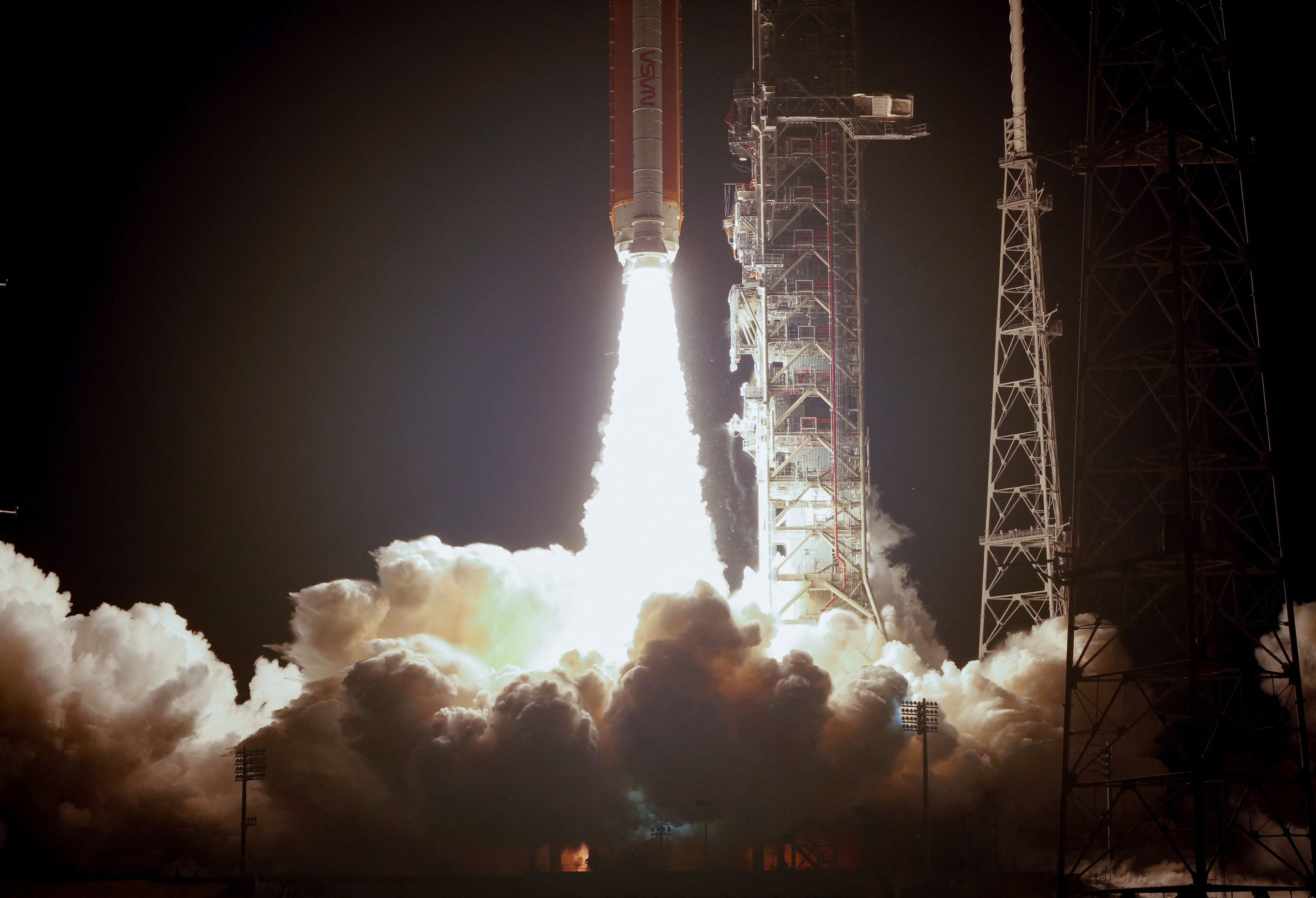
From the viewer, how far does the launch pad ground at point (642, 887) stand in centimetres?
3522

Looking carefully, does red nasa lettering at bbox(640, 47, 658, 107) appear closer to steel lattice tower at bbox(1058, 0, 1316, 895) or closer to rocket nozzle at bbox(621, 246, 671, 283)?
rocket nozzle at bbox(621, 246, 671, 283)

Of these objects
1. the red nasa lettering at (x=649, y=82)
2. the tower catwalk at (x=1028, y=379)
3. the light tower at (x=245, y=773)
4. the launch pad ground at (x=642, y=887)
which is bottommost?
the launch pad ground at (x=642, y=887)

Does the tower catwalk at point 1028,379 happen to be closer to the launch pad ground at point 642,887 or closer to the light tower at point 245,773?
the launch pad ground at point 642,887

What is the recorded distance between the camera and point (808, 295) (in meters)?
43.3

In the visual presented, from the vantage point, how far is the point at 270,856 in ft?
125

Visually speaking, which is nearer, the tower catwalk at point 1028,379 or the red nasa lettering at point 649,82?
the red nasa lettering at point 649,82

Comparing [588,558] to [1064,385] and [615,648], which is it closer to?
[615,648]

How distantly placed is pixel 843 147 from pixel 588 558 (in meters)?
12.9

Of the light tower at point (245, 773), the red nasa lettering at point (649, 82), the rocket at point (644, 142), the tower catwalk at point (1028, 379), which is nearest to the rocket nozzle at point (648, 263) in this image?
the rocket at point (644, 142)

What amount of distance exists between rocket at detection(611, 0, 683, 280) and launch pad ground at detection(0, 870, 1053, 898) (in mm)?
14288

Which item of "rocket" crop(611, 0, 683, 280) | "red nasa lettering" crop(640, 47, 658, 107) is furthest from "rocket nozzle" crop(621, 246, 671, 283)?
"red nasa lettering" crop(640, 47, 658, 107)

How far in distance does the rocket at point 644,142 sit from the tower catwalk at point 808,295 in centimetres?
427

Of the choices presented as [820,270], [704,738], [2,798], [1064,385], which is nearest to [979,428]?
[1064,385]

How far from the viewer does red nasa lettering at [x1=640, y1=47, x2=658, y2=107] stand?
39156 mm
